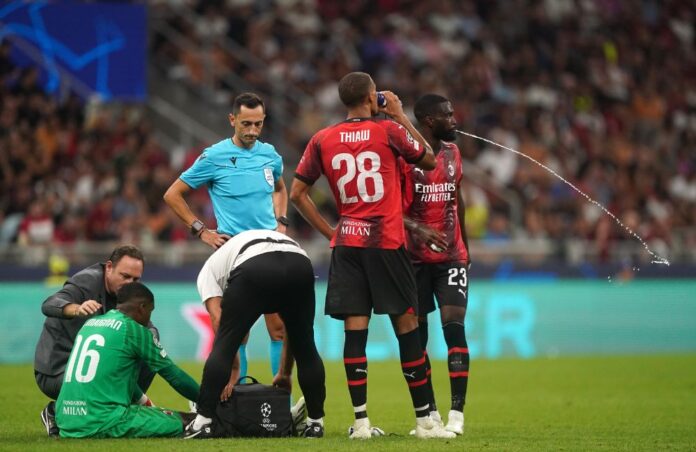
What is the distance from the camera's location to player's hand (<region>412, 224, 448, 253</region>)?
377 inches

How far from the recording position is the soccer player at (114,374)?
8.67 m

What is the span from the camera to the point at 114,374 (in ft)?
28.6

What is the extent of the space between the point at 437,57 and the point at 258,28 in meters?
3.96

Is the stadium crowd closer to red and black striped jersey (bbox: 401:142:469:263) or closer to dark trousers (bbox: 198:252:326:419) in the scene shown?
red and black striped jersey (bbox: 401:142:469:263)

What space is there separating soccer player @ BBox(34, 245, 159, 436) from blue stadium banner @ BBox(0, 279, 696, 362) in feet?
27.3

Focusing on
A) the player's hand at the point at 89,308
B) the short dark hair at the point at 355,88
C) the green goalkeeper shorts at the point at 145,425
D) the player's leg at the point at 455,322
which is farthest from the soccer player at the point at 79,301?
the player's leg at the point at 455,322

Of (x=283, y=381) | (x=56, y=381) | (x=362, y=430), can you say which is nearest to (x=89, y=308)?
(x=56, y=381)

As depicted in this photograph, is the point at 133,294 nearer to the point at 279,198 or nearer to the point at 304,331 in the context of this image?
the point at 304,331

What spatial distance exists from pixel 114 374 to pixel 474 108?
17492 mm

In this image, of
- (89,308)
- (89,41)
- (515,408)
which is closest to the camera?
(89,308)

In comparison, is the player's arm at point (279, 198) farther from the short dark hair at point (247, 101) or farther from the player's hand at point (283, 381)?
the player's hand at point (283, 381)

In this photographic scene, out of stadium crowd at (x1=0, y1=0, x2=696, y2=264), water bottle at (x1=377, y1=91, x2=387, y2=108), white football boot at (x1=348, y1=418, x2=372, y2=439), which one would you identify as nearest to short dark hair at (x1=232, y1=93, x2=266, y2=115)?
water bottle at (x1=377, y1=91, x2=387, y2=108)

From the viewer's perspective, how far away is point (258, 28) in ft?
80.1

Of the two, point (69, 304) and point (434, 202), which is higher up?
point (434, 202)
